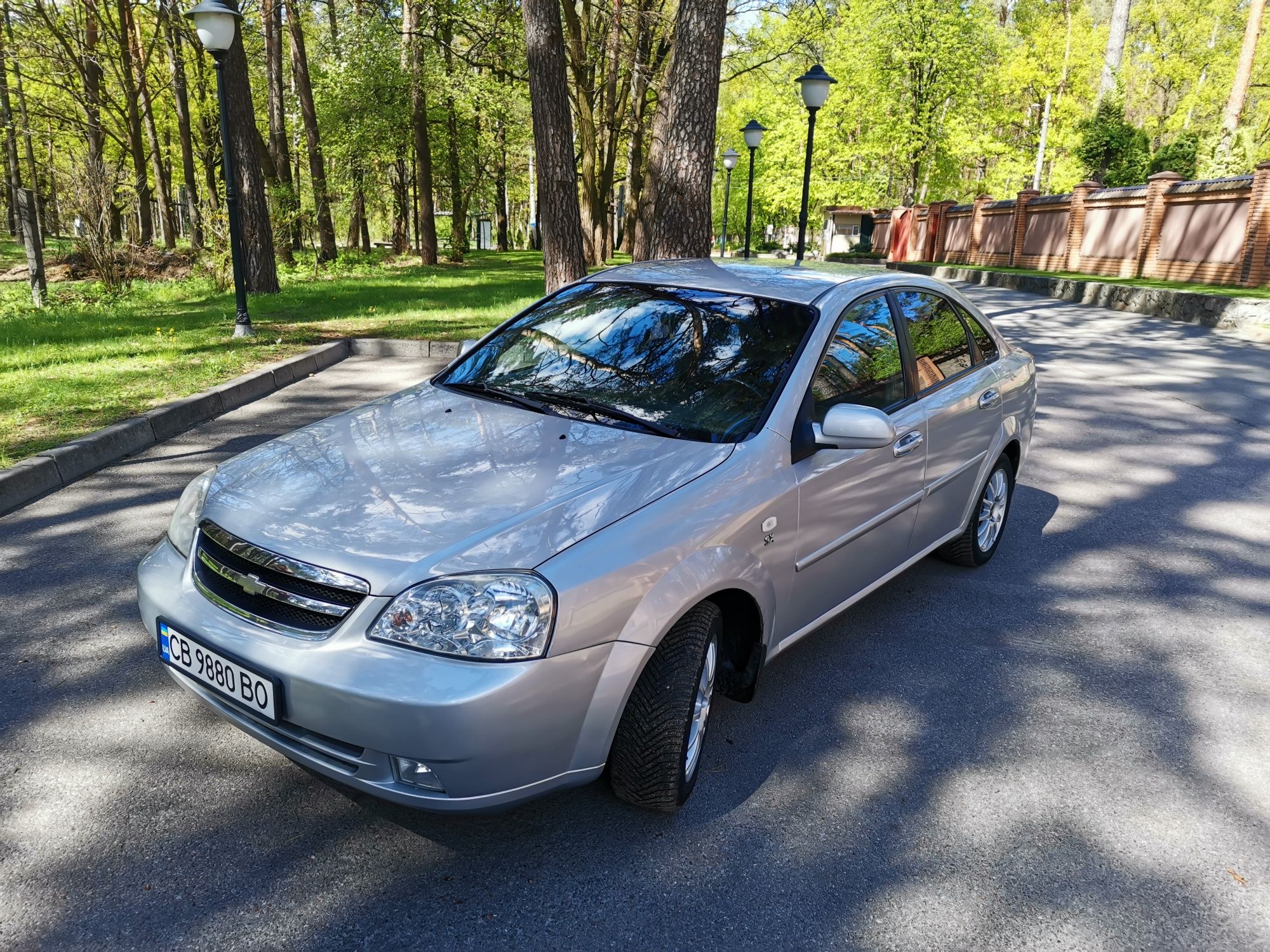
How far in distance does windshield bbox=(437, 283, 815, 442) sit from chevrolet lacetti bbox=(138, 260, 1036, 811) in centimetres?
1

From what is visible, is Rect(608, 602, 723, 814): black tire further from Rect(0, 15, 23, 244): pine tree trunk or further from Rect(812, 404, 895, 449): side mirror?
Rect(0, 15, 23, 244): pine tree trunk

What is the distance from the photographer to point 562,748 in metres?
2.40

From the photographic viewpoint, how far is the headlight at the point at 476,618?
2.28m

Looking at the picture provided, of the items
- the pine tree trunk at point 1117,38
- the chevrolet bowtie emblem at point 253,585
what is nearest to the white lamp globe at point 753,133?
the chevrolet bowtie emblem at point 253,585

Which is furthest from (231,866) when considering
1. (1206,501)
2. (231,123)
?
(231,123)

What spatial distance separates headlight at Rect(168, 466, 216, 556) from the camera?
2883 mm

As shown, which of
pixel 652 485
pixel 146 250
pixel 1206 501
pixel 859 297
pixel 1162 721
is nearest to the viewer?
pixel 652 485

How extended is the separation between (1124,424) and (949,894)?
7.01m

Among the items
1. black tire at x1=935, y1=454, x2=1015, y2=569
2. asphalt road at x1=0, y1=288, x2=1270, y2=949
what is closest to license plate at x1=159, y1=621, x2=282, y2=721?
asphalt road at x1=0, y1=288, x2=1270, y2=949

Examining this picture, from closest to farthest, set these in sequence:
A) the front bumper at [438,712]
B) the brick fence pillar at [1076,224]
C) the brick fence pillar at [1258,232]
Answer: the front bumper at [438,712]
the brick fence pillar at [1258,232]
the brick fence pillar at [1076,224]

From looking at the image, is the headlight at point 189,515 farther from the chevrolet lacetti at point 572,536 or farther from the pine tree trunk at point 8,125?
the pine tree trunk at point 8,125

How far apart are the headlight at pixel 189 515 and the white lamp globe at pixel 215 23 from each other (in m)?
9.25

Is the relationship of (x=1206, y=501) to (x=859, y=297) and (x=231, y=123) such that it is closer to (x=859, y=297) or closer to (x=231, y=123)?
(x=859, y=297)

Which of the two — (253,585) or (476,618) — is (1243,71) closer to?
(476,618)
